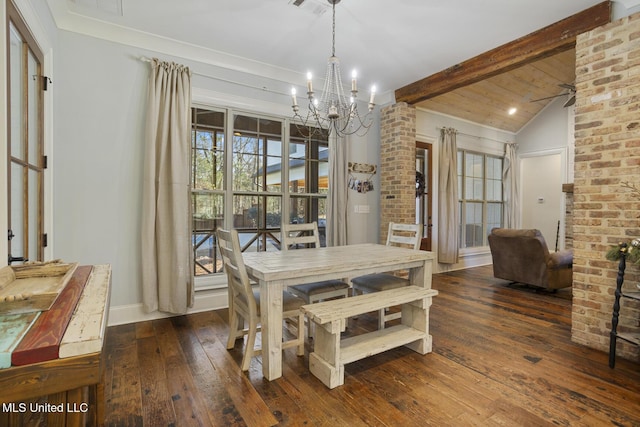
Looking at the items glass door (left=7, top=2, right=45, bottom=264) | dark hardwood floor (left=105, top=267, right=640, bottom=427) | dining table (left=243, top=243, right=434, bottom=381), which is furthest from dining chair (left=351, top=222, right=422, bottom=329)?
glass door (left=7, top=2, right=45, bottom=264)

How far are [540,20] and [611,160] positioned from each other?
147cm

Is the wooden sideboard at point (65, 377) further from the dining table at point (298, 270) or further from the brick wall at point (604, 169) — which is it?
the brick wall at point (604, 169)

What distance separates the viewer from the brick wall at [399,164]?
14.8 ft

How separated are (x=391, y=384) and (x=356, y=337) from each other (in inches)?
16.0

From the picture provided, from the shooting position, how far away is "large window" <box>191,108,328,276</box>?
11.7 ft

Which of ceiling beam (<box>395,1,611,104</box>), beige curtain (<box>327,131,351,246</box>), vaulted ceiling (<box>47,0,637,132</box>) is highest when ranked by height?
vaulted ceiling (<box>47,0,637,132</box>)

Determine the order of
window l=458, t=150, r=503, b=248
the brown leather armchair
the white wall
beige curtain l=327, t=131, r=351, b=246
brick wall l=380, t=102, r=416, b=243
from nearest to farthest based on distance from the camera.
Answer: the brown leather armchair
beige curtain l=327, t=131, r=351, b=246
brick wall l=380, t=102, r=416, b=243
window l=458, t=150, r=503, b=248
the white wall

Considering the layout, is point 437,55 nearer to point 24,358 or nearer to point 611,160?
point 611,160

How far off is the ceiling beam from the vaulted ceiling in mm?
58

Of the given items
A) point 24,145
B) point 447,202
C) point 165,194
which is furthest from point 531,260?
point 24,145

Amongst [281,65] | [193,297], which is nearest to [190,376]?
[193,297]

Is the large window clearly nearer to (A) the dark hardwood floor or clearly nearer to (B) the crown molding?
(B) the crown molding

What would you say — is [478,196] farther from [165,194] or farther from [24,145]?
[24,145]

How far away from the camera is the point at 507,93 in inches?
213
